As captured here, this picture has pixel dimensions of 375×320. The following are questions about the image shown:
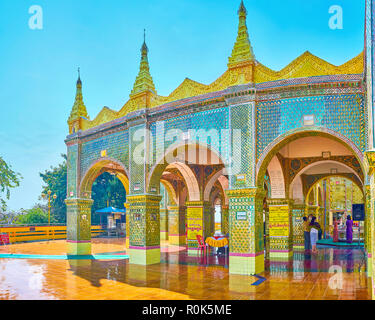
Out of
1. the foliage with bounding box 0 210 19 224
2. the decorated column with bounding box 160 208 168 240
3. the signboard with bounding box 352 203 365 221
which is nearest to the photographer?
the signboard with bounding box 352 203 365 221

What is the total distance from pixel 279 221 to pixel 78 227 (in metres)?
6.91

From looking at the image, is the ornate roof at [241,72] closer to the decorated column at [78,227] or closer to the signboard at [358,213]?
the decorated column at [78,227]

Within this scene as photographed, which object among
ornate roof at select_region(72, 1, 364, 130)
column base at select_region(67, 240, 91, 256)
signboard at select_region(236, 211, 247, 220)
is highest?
ornate roof at select_region(72, 1, 364, 130)

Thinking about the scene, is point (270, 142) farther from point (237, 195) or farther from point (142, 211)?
point (142, 211)

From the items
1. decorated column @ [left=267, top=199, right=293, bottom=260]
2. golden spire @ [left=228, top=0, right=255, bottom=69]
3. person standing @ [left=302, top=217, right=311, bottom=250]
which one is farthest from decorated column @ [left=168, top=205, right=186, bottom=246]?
golden spire @ [left=228, top=0, right=255, bottom=69]

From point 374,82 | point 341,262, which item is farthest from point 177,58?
point 341,262

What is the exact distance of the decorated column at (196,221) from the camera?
13125mm

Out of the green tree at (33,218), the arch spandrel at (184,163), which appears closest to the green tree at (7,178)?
the green tree at (33,218)

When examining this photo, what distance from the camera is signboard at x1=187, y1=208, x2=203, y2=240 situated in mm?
13148

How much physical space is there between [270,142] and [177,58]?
3.53m

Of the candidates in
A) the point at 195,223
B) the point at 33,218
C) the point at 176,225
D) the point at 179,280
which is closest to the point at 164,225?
the point at 176,225

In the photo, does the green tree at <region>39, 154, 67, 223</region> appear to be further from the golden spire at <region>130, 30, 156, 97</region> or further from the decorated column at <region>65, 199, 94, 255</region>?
the golden spire at <region>130, 30, 156, 97</region>

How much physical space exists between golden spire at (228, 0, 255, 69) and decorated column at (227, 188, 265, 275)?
3038 mm
